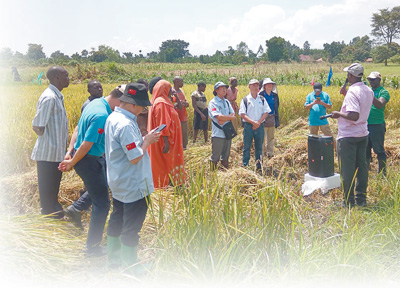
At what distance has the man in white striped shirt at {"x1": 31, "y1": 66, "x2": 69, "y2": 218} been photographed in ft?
11.1

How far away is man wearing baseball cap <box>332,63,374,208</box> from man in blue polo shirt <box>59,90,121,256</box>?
262cm

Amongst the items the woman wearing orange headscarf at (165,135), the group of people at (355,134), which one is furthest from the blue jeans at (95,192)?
the group of people at (355,134)

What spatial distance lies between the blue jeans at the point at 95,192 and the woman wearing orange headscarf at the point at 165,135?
3.50 feet

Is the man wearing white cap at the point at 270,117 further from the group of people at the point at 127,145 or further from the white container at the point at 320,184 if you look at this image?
the white container at the point at 320,184

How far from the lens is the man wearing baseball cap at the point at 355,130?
154 inches

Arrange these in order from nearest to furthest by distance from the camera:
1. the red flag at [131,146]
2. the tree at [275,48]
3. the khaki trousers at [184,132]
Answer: the red flag at [131,146]
the khaki trousers at [184,132]
the tree at [275,48]

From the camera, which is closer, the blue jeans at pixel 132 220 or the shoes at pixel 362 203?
the blue jeans at pixel 132 220

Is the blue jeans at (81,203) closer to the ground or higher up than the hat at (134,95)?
closer to the ground

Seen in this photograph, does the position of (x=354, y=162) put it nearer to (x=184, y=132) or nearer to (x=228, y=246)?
(x=228, y=246)

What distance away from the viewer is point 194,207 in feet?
8.11

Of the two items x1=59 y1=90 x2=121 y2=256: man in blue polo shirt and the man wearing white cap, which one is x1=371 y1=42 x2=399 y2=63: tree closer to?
the man wearing white cap

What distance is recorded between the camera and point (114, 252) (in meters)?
2.85

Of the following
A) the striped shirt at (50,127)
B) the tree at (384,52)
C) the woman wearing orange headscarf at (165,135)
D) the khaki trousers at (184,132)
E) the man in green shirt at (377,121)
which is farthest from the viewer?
the tree at (384,52)

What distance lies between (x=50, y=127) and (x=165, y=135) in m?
1.34
